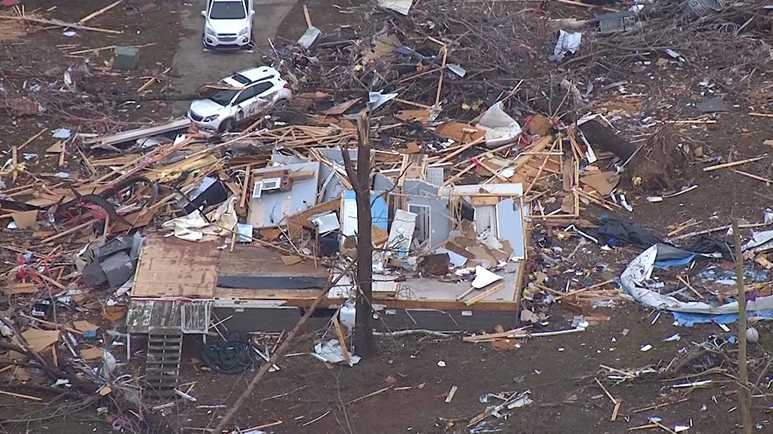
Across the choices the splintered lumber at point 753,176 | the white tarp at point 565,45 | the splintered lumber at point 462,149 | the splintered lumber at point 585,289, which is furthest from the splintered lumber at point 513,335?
the white tarp at point 565,45

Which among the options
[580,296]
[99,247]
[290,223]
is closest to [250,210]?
[290,223]

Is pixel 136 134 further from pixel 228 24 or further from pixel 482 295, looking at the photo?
pixel 482 295

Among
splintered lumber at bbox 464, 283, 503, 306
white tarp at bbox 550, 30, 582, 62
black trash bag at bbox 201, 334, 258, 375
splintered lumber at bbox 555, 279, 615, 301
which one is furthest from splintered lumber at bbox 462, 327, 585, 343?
white tarp at bbox 550, 30, 582, 62

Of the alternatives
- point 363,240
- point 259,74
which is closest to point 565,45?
point 259,74

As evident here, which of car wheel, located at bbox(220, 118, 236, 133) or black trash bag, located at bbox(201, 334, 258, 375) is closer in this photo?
black trash bag, located at bbox(201, 334, 258, 375)

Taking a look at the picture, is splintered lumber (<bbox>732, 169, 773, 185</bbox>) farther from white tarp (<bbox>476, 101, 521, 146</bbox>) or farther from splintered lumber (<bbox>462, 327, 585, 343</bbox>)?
splintered lumber (<bbox>462, 327, 585, 343</bbox>)

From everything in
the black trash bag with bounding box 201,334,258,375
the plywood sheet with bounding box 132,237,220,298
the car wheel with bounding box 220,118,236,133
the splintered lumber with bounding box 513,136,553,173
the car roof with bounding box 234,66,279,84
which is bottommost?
the car wheel with bounding box 220,118,236,133
